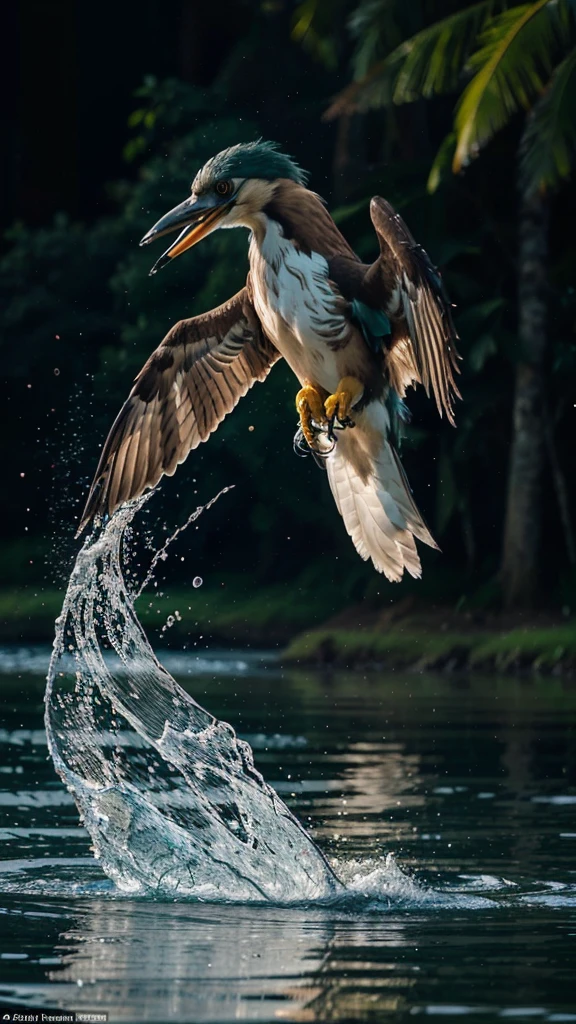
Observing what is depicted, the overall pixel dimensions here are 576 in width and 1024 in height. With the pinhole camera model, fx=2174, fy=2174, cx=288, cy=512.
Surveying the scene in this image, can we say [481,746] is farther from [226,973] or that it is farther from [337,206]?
[337,206]

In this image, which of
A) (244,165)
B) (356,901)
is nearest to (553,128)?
(244,165)

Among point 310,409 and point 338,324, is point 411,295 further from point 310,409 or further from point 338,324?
point 310,409

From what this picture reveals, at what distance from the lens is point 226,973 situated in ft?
23.2

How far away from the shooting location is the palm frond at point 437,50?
18.8 metres

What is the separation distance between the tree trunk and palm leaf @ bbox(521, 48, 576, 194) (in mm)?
3340

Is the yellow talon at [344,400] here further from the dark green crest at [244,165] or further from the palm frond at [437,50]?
the palm frond at [437,50]

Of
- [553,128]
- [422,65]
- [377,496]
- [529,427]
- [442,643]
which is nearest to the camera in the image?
[377,496]

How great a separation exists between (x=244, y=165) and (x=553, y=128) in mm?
9525

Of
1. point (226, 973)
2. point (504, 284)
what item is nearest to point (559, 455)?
point (504, 284)

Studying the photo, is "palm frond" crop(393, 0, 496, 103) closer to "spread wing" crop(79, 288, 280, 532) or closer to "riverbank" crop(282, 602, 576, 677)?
"riverbank" crop(282, 602, 576, 677)

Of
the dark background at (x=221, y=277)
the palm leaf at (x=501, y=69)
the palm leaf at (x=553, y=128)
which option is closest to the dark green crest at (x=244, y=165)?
the palm leaf at (x=501, y=69)

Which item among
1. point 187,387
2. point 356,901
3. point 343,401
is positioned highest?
point 187,387

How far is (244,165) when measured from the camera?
8.57 metres

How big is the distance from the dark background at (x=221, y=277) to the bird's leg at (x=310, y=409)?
39.4ft
